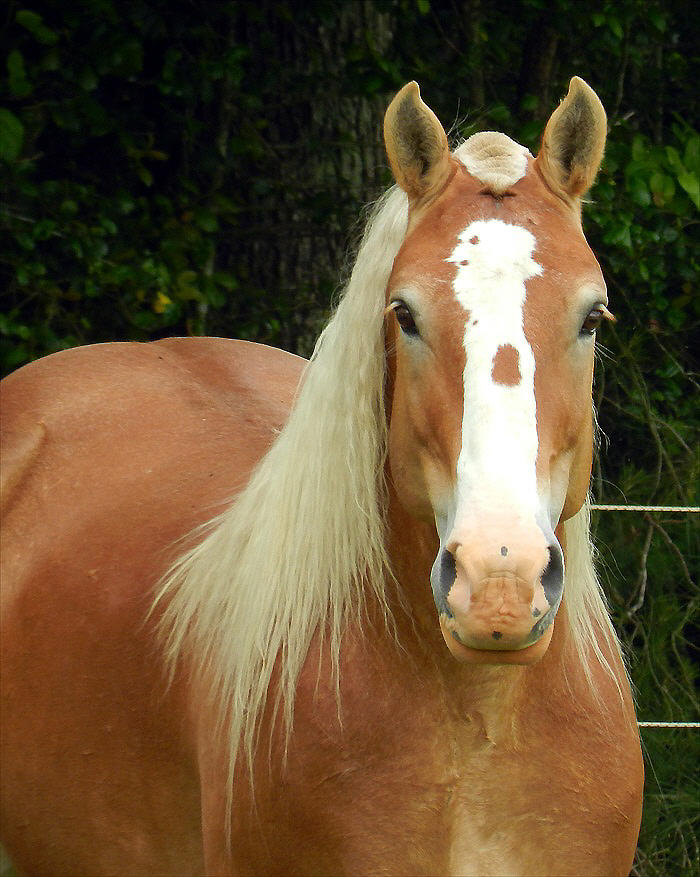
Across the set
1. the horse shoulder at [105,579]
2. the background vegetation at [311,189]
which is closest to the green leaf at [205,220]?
the background vegetation at [311,189]

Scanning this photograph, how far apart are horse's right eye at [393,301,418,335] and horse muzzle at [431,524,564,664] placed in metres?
0.36

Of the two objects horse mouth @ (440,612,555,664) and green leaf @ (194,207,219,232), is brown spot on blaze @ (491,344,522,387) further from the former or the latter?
green leaf @ (194,207,219,232)

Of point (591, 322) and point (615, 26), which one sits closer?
point (591, 322)

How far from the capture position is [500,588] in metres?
1.55

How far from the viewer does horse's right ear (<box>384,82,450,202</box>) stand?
196cm

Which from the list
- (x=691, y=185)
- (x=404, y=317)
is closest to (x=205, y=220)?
(x=691, y=185)

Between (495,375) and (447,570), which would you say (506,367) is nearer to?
(495,375)

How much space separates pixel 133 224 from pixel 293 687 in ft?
9.21

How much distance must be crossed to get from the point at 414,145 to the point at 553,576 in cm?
77

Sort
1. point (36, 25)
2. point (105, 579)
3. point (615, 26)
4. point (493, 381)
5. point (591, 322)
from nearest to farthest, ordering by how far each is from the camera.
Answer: point (493, 381)
point (591, 322)
point (105, 579)
point (36, 25)
point (615, 26)

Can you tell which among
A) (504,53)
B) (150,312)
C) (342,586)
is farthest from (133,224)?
(342,586)

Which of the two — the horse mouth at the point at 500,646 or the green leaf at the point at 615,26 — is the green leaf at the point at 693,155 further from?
the horse mouth at the point at 500,646

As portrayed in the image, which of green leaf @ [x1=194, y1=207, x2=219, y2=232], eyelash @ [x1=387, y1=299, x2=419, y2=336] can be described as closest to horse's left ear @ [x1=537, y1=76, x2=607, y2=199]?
eyelash @ [x1=387, y1=299, x2=419, y2=336]

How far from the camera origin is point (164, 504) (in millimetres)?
2666
